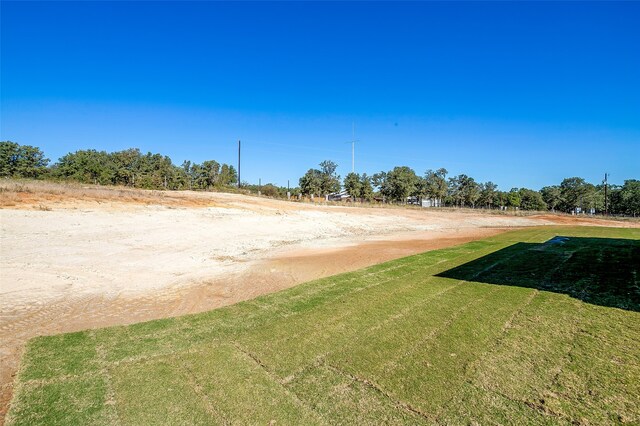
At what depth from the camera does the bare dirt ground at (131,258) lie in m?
6.25

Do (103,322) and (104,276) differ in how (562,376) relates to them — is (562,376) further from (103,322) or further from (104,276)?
(104,276)

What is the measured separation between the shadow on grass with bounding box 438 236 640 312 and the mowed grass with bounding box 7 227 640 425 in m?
0.14

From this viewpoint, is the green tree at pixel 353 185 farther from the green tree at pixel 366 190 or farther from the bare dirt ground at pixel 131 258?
the bare dirt ground at pixel 131 258

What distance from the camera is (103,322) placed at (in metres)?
5.77

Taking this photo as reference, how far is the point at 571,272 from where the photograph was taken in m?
8.63

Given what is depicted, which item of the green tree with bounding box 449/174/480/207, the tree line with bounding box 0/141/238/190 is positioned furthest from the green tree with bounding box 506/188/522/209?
the tree line with bounding box 0/141/238/190

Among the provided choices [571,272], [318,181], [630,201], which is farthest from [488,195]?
[571,272]

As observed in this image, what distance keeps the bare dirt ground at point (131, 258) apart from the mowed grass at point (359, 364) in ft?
2.78

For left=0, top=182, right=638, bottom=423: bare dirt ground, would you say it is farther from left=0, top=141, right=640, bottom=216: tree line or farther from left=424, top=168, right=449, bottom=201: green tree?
left=424, top=168, right=449, bottom=201: green tree

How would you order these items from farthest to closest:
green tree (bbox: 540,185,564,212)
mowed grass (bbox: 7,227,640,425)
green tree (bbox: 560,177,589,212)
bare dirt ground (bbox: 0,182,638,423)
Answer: green tree (bbox: 540,185,564,212), green tree (bbox: 560,177,589,212), bare dirt ground (bbox: 0,182,638,423), mowed grass (bbox: 7,227,640,425)

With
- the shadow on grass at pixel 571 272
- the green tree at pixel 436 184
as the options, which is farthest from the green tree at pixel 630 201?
the shadow on grass at pixel 571 272

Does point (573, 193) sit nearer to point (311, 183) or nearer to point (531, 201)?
point (531, 201)

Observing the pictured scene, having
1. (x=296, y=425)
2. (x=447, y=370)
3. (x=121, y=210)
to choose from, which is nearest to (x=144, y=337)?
(x=296, y=425)

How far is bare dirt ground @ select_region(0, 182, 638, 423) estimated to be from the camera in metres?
6.25
